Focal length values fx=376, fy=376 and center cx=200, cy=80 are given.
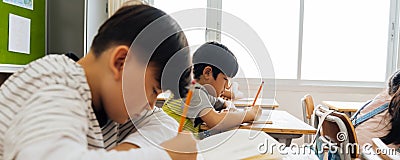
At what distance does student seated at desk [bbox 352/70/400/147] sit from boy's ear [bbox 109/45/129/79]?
135 centimetres

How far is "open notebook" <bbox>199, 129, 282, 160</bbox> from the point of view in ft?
2.39

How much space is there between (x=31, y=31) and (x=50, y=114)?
2.43 meters

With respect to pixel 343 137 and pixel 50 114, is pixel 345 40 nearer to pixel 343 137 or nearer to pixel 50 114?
pixel 343 137

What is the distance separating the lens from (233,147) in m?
0.79

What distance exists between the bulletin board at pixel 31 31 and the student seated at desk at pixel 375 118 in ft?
6.55

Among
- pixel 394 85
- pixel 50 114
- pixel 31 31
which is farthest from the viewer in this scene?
pixel 31 31

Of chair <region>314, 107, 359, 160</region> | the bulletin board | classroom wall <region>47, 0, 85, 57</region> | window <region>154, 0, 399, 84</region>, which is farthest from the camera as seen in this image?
window <region>154, 0, 399, 84</region>

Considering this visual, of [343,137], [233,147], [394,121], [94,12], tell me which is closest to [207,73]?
[233,147]

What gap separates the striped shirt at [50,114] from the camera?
1.40 feet

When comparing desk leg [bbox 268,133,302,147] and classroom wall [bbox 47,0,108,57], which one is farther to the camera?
classroom wall [bbox 47,0,108,57]

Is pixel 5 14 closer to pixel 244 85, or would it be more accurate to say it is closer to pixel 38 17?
pixel 38 17

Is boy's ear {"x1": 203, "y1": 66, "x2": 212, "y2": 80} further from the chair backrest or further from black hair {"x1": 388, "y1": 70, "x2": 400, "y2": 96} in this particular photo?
black hair {"x1": 388, "y1": 70, "x2": 400, "y2": 96}

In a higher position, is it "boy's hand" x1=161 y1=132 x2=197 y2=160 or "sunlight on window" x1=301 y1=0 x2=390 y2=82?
"sunlight on window" x1=301 y1=0 x2=390 y2=82

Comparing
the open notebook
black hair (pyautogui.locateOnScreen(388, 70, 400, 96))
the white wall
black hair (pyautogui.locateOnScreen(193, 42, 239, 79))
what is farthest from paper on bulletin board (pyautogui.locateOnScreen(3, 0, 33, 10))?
the white wall
